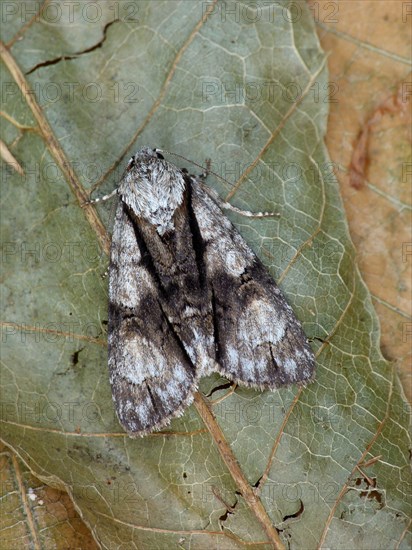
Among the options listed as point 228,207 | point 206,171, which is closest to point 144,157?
point 206,171

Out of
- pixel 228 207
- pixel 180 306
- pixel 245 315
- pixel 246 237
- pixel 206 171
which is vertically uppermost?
pixel 206 171

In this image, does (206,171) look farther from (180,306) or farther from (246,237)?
(180,306)

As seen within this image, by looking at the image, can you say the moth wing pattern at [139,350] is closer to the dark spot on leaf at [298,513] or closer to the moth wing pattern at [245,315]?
the moth wing pattern at [245,315]

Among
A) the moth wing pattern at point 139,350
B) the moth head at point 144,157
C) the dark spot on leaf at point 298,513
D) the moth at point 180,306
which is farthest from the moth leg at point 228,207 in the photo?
the dark spot on leaf at point 298,513

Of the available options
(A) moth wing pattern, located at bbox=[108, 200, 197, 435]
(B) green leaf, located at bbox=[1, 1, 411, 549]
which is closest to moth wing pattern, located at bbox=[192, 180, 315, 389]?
(B) green leaf, located at bbox=[1, 1, 411, 549]

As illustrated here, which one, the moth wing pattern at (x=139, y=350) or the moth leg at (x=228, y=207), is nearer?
the moth wing pattern at (x=139, y=350)

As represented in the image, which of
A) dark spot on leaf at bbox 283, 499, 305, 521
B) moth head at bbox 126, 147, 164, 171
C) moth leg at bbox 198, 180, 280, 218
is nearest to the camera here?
dark spot on leaf at bbox 283, 499, 305, 521

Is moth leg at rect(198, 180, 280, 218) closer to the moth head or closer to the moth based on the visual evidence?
the moth
